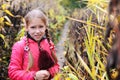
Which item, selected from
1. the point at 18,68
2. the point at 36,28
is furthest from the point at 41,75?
the point at 36,28

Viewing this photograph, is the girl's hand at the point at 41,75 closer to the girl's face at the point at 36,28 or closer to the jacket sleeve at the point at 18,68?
the jacket sleeve at the point at 18,68

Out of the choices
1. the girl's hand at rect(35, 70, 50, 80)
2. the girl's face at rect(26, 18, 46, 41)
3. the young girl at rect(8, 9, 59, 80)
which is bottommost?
the girl's hand at rect(35, 70, 50, 80)

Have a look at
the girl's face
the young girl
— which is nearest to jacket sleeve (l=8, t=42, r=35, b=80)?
the young girl

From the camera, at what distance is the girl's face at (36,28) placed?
2.75 meters

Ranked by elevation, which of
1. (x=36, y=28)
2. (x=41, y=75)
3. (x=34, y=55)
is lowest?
(x=41, y=75)

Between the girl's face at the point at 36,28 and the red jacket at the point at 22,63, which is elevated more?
the girl's face at the point at 36,28

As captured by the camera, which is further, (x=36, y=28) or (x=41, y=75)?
(x=36, y=28)

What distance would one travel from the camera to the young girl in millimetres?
2688

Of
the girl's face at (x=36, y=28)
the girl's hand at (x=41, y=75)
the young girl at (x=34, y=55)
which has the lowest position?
the girl's hand at (x=41, y=75)

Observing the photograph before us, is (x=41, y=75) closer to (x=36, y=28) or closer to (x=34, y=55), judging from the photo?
(x=34, y=55)

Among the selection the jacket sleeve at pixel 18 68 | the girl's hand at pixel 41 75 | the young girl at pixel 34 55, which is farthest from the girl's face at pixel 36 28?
the girl's hand at pixel 41 75

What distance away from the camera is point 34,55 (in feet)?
9.12

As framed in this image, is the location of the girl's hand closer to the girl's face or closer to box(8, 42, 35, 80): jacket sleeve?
box(8, 42, 35, 80): jacket sleeve

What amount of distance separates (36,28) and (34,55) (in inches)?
8.3
